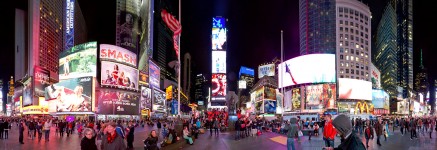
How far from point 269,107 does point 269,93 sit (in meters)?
3.85

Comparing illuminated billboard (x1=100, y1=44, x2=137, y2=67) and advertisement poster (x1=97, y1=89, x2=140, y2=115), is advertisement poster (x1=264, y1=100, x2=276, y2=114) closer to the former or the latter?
advertisement poster (x1=97, y1=89, x2=140, y2=115)

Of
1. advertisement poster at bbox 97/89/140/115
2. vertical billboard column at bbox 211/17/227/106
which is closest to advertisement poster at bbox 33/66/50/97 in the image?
advertisement poster at bbox 97/89/140/115

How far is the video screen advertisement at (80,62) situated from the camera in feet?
214

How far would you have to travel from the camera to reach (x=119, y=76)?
69.6 meters

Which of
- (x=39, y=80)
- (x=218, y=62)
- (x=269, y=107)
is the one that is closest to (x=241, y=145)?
(x=218, y=62)

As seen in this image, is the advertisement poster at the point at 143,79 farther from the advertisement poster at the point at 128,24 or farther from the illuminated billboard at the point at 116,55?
the advertisement poster at the point at 128,24

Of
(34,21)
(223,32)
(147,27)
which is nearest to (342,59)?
(223,32)

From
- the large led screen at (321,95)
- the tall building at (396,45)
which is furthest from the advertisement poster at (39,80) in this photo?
the tall building at (396,45)

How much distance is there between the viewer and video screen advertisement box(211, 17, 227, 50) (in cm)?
9674

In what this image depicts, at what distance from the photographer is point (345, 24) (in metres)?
108

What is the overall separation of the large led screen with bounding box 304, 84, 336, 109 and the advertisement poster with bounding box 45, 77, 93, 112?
44390 millimetres

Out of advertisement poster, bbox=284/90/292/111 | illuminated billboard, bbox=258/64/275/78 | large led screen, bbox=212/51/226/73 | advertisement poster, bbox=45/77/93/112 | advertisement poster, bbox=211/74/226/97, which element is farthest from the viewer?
illuminated billboard, bbox=258/64/275/78

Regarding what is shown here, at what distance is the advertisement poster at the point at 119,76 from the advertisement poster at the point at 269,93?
40619 mm

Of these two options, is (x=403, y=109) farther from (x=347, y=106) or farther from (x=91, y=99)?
(x=91, y=99)
